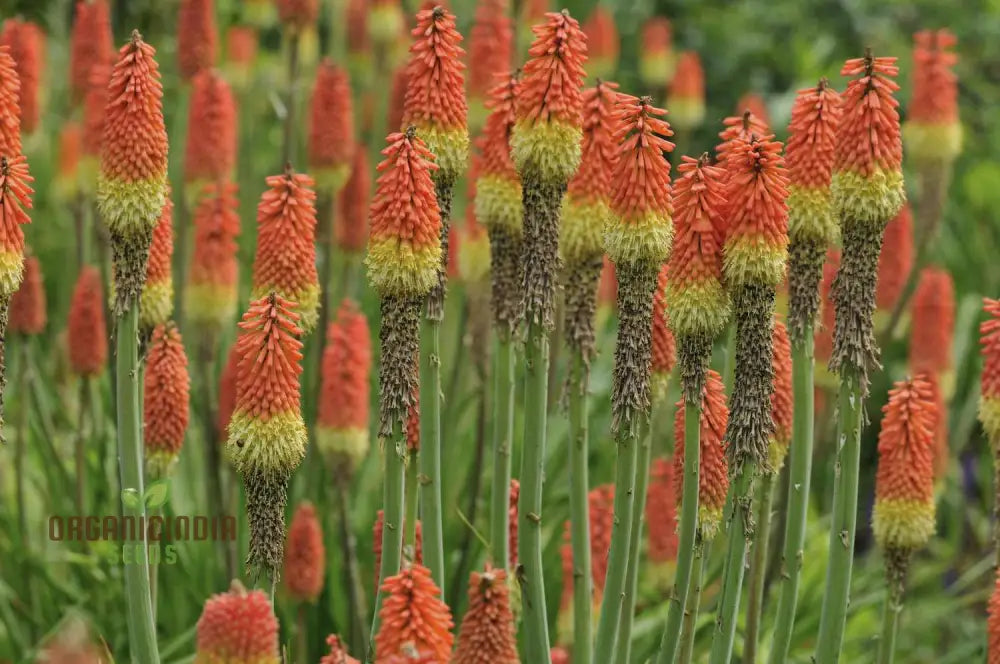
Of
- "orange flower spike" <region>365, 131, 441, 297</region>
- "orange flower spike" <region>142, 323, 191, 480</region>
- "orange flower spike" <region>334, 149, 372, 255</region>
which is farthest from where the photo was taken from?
"orange flower spike" <region>334, 149, 372, 255</region>

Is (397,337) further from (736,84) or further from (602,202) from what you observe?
(736,84)

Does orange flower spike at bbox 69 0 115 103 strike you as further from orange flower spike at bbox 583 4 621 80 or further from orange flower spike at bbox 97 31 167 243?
orange flower spike at bbox 583 4 621 80

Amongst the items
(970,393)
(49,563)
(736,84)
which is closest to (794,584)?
(49,563)

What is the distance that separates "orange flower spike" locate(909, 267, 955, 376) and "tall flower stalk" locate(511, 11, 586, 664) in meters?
3.99

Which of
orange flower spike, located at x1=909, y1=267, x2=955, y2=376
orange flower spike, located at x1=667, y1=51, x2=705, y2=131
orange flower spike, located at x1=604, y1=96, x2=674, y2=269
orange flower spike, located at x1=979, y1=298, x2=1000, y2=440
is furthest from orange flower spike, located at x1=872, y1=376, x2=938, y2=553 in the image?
orange flower spike, located at x1=667, y1=51, x2=705, y2=131

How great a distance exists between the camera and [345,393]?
6.01m

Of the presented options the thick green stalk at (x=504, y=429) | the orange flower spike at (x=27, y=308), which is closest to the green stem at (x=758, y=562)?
the thick green stalk at (x=504, y=429)

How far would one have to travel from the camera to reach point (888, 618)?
5277 mm

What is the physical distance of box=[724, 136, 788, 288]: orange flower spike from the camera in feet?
13.7

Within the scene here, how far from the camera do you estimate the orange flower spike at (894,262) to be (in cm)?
807

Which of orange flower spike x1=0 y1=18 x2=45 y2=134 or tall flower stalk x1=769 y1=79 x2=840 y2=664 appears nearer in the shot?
tall flower stalk x1=769 y1=79 x2=840 y2=664

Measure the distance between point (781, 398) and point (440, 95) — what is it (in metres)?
1.55

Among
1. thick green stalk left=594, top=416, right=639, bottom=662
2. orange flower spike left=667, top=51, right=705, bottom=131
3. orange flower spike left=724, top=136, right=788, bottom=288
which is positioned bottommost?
thick green stalk left=594, top=416, right=639, bottom=662

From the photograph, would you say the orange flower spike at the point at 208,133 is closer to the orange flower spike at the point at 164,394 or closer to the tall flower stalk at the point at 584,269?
the orange flower spike at the point at 164,394
